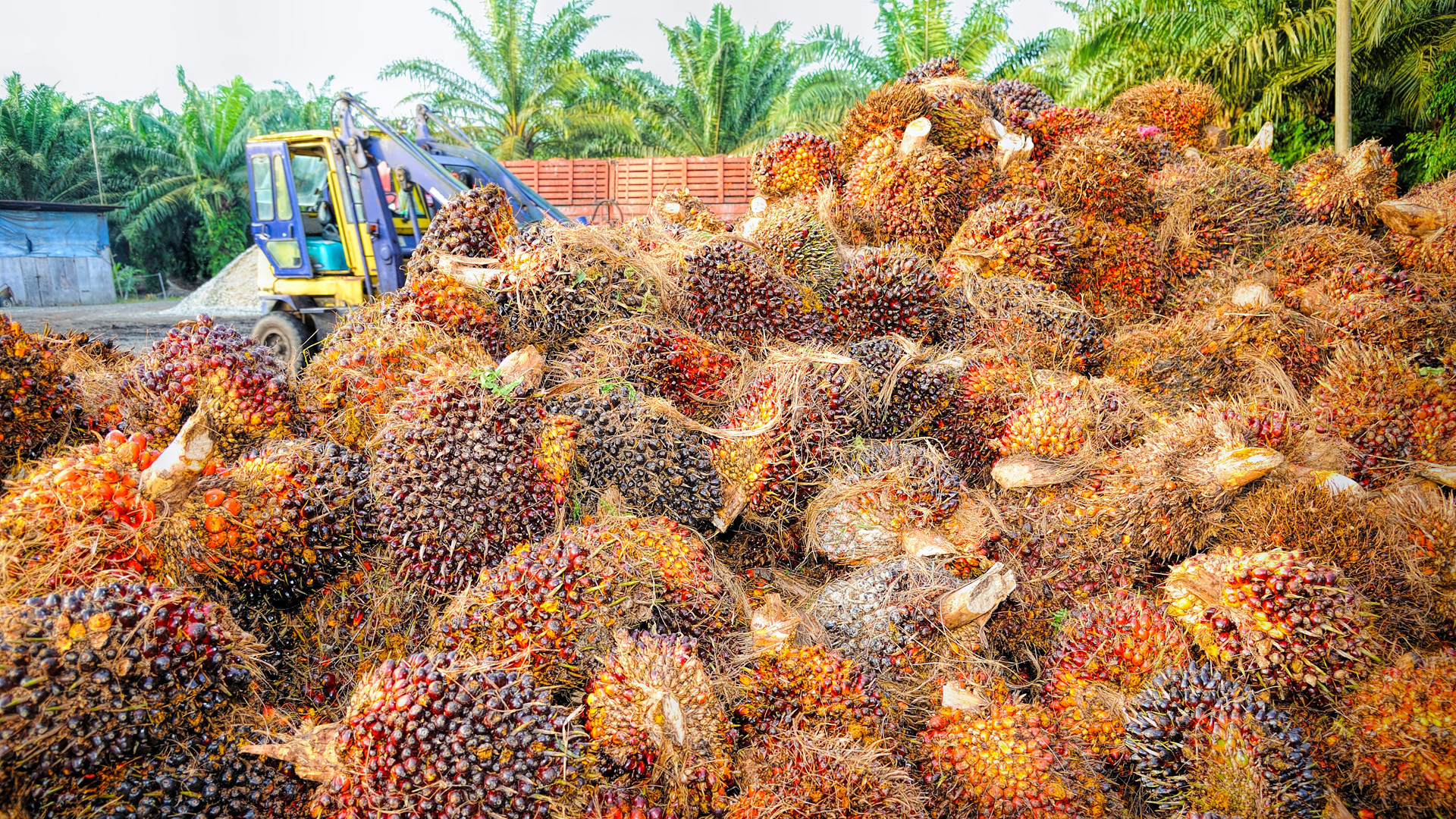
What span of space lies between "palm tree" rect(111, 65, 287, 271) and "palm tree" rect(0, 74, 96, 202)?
5.48ft

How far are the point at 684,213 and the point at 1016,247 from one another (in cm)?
161

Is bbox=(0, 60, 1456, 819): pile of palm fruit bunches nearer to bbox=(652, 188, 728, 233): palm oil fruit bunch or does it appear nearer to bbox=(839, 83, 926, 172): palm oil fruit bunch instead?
bbox=(652, 188, 728, 233): palm oil fruit bunch

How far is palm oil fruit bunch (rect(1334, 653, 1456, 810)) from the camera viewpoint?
1.70m

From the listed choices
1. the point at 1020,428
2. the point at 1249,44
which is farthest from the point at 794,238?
the point at 1249,44

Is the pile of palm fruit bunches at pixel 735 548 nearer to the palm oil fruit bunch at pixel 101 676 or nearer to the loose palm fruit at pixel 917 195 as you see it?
the palm oil fruit bunch at pixel 101 676

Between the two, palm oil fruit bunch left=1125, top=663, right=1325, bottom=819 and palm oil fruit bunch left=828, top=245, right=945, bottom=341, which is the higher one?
palm oil fruit bunch left=828, top=245, right=945, bottom=341

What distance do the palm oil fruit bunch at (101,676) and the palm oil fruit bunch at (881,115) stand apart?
145 inches

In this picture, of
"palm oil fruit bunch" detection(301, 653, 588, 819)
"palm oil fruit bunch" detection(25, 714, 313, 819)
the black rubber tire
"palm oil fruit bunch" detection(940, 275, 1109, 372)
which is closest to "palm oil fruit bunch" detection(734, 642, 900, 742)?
"palm oil fruit bunch" detection(301, 653, 588, 819)

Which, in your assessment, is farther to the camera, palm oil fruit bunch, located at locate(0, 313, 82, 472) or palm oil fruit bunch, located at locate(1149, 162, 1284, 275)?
palm oil fruit bunch, located at locate(1149, 162, 1284, 275)

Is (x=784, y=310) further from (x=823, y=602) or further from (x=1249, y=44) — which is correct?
(x=1249, y=44)

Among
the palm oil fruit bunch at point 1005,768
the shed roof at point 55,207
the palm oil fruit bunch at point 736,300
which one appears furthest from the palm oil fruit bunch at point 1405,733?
the shed roof at point 55,207

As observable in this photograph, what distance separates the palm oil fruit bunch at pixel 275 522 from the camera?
184 centimetres

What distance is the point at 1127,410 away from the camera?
2.79m

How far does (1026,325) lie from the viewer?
3199mm
